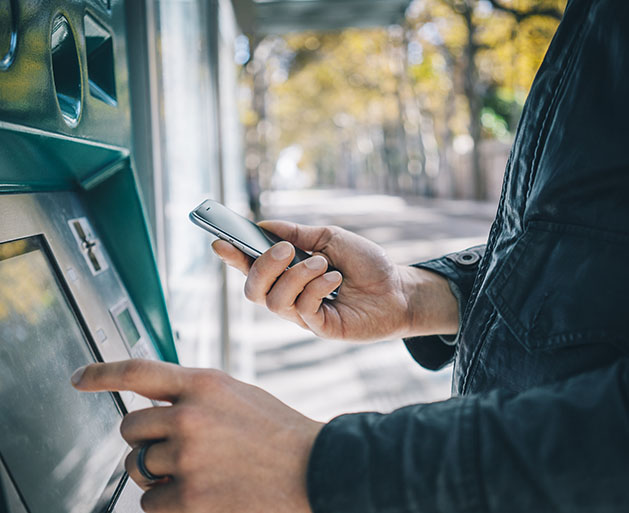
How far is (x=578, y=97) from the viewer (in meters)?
0.92

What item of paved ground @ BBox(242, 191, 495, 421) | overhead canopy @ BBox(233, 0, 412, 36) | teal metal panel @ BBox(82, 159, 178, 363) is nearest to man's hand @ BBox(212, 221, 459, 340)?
teal metal panel @ BBox(82, 159, 178, 363)

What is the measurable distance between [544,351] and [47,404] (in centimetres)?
66

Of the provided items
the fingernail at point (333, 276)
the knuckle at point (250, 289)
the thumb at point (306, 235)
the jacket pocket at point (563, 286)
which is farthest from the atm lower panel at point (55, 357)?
the jacket pocket at point (563, 286)

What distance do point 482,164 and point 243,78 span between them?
31.2 feet

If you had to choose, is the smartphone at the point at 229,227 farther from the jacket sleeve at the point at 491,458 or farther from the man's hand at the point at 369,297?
the jacket sleeve at the point at 491,458

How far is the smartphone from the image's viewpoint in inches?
44.9

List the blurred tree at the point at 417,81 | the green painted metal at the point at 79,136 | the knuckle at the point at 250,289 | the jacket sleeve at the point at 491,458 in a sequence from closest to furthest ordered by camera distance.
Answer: the jacket sleeve at the point at 491,458 → the green painted metal at the point at 79,136 → the knuckle at the point at 250,289 → the blurred tree at the point at 417,81

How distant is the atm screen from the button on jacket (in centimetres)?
30

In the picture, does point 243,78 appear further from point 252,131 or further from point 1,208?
point 1,208

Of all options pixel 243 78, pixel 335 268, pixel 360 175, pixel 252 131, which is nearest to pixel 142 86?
pixel 335 268

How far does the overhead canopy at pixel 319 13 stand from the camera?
6.84 metres

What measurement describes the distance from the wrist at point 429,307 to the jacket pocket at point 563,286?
1.43 ft

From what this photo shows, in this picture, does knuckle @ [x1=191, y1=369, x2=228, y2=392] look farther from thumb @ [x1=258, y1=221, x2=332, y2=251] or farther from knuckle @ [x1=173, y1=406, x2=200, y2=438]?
thumb @ [x1=258, y1=221, x2=332, y2=251]

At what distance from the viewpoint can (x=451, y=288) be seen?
1446 mm
